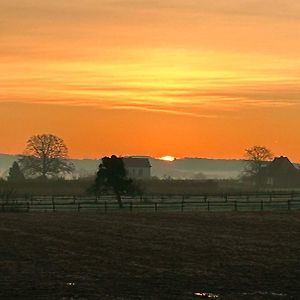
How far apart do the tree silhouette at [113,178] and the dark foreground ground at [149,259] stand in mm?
18102

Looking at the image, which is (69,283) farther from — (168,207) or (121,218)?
(168,207)

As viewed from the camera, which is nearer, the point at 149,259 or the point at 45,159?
the point at 149,259

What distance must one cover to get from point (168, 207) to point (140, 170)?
346 feet

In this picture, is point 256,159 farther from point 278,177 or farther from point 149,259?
point 149,259

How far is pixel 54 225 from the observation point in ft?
152

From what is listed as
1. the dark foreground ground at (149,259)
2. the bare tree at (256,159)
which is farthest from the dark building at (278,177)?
the dark foreground ground at (149,259)

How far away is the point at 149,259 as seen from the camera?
27922mm

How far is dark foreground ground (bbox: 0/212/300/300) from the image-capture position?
66.6 feet

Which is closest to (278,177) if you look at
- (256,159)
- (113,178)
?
(256,159)

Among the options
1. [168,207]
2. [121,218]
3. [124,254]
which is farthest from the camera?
[168,207]

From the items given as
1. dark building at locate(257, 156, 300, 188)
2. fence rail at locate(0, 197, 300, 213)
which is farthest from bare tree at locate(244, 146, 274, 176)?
fence rail at locate(0, 197, 300, 213)

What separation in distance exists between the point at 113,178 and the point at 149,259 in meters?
39.7

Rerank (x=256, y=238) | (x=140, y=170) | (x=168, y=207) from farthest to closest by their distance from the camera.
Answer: (x=140, y=170), (x=168, y=207), (x=256, y=238)

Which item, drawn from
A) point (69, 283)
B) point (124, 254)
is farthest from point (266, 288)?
point (124, 254)
